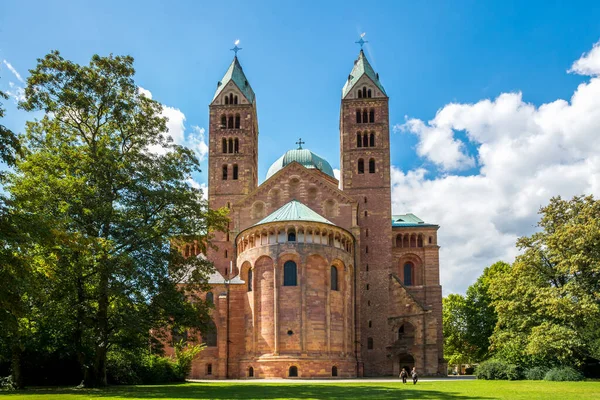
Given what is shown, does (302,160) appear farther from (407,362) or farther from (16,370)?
(16,370)

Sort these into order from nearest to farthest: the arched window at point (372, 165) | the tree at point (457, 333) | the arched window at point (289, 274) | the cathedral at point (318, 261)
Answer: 1. the cathedral at point (318, 261)
2. the arched window at point (289, 274)
3. the arched window at point (372, 165)
4. the tree at point (457, 333)

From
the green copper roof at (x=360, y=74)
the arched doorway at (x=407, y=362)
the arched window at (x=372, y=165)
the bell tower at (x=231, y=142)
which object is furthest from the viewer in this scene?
the green copper roof at (x=360, y=74)

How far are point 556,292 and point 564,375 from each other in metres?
5.26

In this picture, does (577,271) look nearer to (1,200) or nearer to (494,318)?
(494,318)

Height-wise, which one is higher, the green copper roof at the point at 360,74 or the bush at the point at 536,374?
the green copper roof at the point at 360,74

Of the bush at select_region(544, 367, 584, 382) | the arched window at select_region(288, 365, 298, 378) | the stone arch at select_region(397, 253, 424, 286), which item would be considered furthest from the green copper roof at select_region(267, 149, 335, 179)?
the bush at select_region(544, 367, 584, 382)

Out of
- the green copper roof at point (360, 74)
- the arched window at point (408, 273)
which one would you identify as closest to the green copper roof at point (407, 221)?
the arched window at point (408, 273)

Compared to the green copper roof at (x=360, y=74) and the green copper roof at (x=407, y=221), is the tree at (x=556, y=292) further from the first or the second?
the green copper roof at (x=360, y=74)

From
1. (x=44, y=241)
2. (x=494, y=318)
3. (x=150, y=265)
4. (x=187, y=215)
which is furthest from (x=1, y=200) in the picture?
(x=494, y=318)

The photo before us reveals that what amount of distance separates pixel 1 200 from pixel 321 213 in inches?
1463

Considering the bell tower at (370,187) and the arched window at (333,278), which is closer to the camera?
the arched window at (333,278)

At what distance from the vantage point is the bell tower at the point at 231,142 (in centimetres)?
5877

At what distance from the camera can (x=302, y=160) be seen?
70438mm

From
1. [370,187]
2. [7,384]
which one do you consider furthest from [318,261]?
[7,384]
